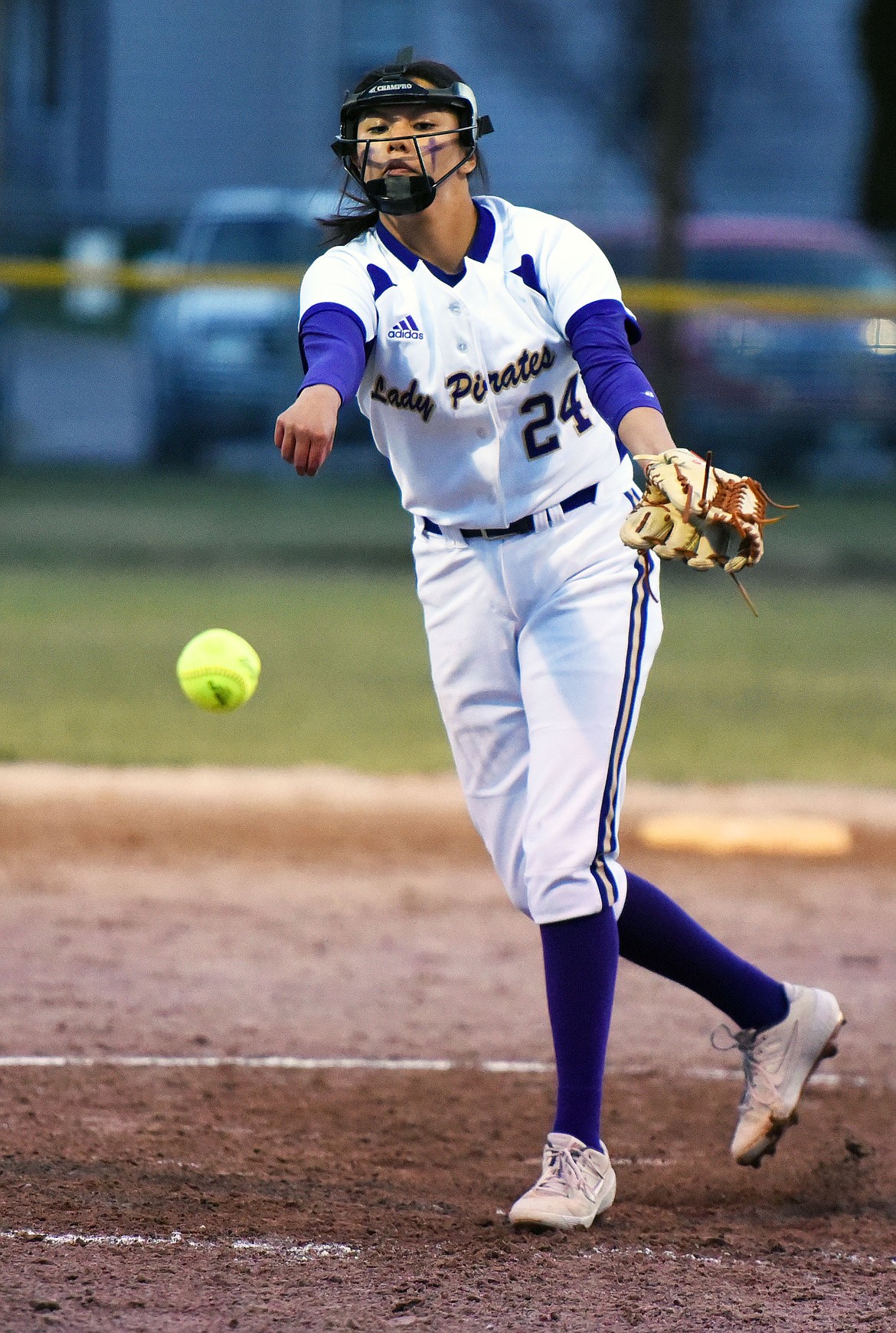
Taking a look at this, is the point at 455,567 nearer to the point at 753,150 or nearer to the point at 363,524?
the point at 363,524

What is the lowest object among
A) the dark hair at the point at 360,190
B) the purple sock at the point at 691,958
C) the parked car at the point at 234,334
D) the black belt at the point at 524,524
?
the parked car at the point at 234,334

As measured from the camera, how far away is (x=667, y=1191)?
3709 millimetres

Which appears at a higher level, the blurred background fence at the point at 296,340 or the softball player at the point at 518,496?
the softball player at the point at 518,496

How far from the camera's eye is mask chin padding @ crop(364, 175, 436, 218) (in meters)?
3.47

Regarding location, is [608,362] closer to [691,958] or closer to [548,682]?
[548,682]

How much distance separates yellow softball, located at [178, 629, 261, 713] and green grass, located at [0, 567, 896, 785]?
8.83 ft

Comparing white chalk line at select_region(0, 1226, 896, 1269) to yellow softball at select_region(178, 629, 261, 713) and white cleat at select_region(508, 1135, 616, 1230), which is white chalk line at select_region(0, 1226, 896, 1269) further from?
yellow softball at select_region(178, 629, 261, 713)

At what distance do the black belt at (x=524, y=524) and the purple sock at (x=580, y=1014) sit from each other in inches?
A: 28.3

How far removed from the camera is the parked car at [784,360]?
57.1 ft

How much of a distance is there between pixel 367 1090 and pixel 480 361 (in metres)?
1.66

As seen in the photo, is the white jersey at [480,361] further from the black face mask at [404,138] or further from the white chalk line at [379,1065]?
the white chalk line at [379,1065]

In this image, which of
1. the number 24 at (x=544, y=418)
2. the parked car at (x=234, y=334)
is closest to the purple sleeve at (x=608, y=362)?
the number 24 at (x=544, y=418)

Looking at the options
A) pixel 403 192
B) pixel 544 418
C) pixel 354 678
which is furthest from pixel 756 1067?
pixel 354 678

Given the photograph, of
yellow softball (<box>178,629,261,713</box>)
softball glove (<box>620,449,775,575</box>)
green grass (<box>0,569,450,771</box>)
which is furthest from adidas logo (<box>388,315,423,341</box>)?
Answer: green grass (<box>0,569,450,771</box>)
